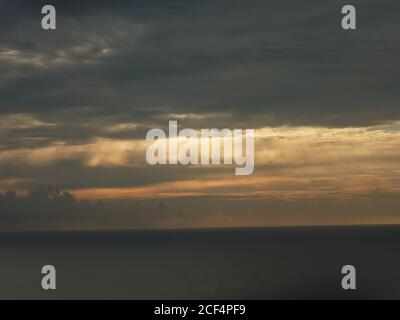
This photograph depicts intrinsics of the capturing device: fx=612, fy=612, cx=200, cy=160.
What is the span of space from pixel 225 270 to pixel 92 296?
4885cm

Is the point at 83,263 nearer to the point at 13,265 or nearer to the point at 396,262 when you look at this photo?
the point at 13,265

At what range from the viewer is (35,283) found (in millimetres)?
122938

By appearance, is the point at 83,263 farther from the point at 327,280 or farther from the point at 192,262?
the point at 327,280

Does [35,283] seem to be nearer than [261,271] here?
Yes

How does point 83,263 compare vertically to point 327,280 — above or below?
above

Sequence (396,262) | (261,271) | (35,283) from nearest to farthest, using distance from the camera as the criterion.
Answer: (35,283), (261,271), (396,262)
